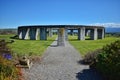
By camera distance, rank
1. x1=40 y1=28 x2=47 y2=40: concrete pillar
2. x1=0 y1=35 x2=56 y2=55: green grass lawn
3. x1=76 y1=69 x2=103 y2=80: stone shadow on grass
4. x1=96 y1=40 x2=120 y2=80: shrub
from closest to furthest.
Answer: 1. x1=96 y1=40 x2=120 y2=80: shrub
2. x1=76 y1=69 x2=103 y2=80: stone shadow on grass
3. x1=0 y1=35 x2=56 y2=55: green grass lawn
4. x1=40 y1=28 x2=47 y2=40: concrete pillar

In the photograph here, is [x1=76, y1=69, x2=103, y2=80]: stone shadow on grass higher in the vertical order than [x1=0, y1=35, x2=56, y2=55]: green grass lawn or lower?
lower

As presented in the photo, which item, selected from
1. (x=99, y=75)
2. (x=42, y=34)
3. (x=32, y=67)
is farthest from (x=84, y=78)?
(x=42, y=34)

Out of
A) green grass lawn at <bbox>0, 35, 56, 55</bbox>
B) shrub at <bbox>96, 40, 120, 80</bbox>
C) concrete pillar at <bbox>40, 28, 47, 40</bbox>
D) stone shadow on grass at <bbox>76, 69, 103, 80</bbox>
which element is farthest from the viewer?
concrete pillar at <bbox>40, 28, 47, 40</bbox>

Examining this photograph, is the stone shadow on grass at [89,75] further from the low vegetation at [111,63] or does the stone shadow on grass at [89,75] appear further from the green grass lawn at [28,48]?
the green grass lawn at [28,48]

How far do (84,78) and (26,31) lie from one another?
34977 millimetres

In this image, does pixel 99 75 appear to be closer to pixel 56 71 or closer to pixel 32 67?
pixel 56 71

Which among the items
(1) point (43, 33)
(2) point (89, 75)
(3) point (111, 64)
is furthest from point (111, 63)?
(1) point (43, 33)

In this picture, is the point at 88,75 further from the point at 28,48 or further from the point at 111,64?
the point at 28,48

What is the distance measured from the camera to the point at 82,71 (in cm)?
1152

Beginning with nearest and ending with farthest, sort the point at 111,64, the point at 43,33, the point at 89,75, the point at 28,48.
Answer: the point at 111,64, the point at 89,75, the point at 28,48, the point at 43,33

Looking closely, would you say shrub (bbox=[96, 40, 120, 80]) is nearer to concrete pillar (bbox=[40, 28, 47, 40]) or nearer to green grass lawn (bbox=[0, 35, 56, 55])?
green grass lawn (bbox=[0, 35, 56, 55])

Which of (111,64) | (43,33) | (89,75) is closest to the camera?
(111,64)

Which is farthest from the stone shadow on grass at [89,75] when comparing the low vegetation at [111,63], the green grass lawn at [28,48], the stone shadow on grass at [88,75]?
the green grass lawn at [28,48]

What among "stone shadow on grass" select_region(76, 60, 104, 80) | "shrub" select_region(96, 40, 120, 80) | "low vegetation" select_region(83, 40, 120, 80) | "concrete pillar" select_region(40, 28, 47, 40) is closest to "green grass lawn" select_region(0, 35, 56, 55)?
"stone shadow on grass" select_region(76, 60, 104, 80)
